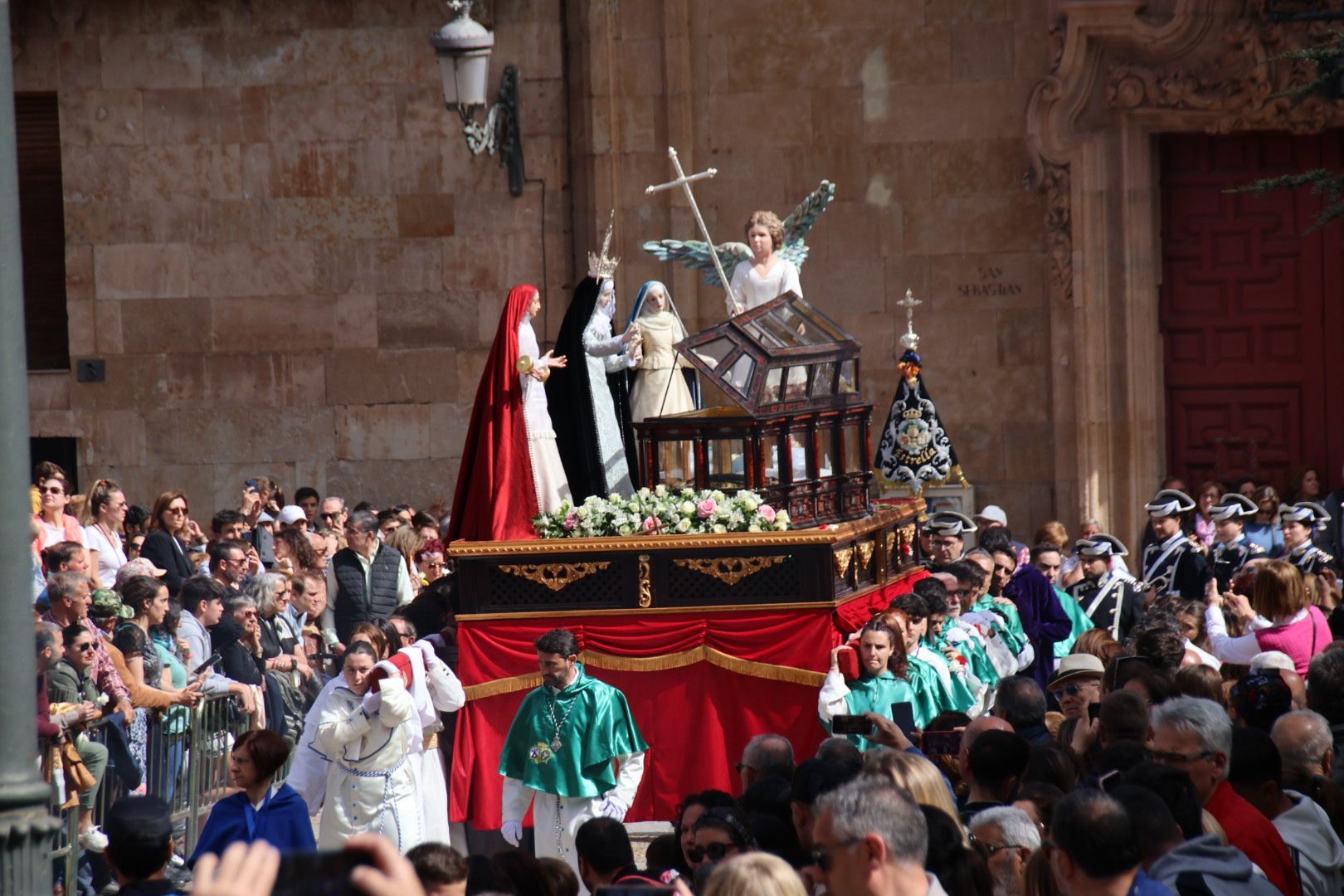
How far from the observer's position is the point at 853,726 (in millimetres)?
8602

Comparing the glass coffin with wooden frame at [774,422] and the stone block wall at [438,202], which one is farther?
the stone block wall at [438,202]

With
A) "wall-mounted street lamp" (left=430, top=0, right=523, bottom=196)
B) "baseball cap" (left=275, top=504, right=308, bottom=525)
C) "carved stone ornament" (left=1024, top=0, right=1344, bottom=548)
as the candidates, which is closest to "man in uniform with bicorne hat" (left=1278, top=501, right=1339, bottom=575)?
"carved stone ornament" (left=1024, top=0, right=1344, bottom=548)

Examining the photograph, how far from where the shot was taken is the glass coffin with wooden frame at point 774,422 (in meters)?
11.6

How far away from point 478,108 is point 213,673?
8.23 meters

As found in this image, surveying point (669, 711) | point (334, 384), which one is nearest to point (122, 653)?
point (669, 711)

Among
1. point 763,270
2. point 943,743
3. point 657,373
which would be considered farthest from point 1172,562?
point 943,743

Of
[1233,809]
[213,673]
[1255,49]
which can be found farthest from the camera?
[1255,49]

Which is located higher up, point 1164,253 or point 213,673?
point 1164,253

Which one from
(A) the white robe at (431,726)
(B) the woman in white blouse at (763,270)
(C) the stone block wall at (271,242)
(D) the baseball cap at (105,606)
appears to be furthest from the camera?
(C) the stone block wall at (271,242)

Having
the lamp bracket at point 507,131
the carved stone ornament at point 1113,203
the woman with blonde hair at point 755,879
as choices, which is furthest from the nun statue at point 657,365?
the woman with blonde hair at point 755,879

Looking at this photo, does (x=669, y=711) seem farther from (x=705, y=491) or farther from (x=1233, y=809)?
(x=1233, y=809)

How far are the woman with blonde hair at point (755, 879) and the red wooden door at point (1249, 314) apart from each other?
1394 cm

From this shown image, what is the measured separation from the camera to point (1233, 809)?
6387mm

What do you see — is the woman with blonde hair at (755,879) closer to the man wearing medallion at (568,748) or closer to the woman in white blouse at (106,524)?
the man wearing medallion at (568,748)
